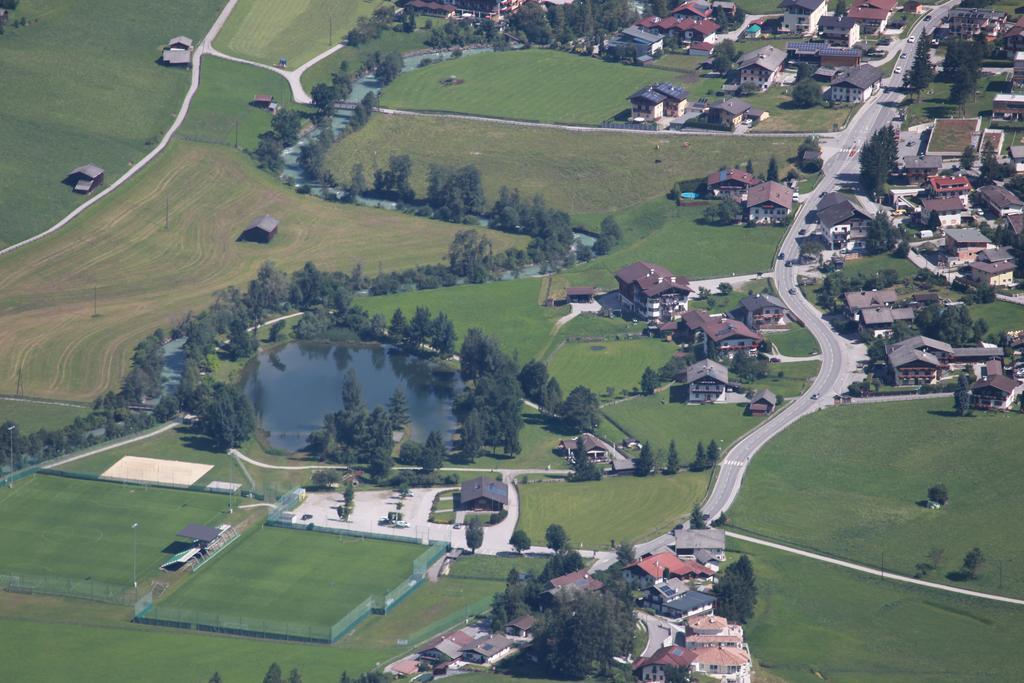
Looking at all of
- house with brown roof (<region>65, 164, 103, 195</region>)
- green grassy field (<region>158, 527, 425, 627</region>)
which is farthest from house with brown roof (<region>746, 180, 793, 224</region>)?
green grassy field (<region>158, 527, 425, 627</region>)

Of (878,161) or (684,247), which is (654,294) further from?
(878,161)

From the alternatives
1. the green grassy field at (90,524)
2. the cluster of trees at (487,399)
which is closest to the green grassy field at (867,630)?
the cluster of trees at (487,399)

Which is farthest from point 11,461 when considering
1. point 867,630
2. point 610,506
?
point 867,630

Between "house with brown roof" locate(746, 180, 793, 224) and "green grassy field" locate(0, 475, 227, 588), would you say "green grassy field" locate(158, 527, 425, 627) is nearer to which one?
"green grassy field" locate(0, 475, 227, 588)

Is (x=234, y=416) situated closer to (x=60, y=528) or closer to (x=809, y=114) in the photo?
(x=60, y=528)

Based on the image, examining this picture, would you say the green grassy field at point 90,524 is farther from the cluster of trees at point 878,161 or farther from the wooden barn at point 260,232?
the cluster of trees at point 878,161

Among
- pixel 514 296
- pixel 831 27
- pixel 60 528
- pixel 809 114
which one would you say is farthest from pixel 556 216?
pixel 60 528
